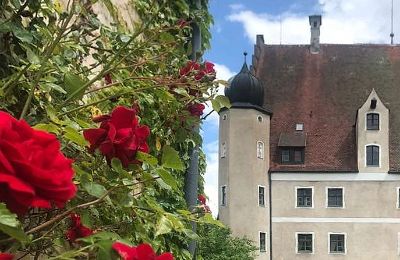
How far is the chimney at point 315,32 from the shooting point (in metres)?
33.0

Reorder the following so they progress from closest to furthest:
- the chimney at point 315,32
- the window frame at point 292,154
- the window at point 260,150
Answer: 1. the window at point 260,150
2. the window frame at point 292,154
3. the chimney at point 315,32

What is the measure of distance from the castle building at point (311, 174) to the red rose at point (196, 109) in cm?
2538

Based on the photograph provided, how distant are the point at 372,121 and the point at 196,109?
92.0ft

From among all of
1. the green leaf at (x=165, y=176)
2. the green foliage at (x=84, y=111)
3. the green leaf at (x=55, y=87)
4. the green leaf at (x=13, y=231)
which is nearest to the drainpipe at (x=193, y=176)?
the green foliage at (x=84, y=111)

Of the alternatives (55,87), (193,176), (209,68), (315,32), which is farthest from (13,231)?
(315,32)

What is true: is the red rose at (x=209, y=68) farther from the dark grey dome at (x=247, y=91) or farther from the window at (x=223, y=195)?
the dark grey dome at (x=247, y=91)

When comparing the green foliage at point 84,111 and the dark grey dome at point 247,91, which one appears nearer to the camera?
the green foliage at point 84,111

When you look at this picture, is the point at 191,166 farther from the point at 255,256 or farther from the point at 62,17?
the point at 255,256

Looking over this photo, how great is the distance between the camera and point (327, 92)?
103ft

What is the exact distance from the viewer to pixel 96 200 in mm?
1234

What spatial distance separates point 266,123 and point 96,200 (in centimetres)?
2894

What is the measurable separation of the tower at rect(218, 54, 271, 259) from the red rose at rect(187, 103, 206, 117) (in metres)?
25.5

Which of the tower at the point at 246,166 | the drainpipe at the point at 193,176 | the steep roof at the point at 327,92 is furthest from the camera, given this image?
the steep roof at the point at 327,92

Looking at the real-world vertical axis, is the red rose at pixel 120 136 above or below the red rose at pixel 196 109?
below
